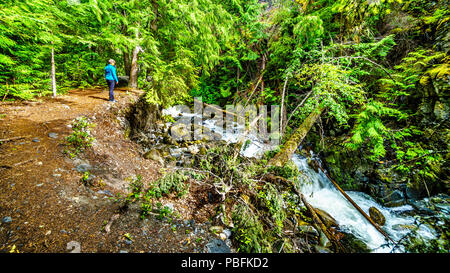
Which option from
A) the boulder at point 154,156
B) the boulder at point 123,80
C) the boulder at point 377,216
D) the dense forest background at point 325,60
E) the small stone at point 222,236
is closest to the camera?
the small stone at point 222,236

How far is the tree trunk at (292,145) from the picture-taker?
6275 mm

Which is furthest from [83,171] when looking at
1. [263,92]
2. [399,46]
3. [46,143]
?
[399,46]

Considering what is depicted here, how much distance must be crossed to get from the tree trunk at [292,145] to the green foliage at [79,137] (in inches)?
248

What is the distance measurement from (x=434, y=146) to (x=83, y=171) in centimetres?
1127

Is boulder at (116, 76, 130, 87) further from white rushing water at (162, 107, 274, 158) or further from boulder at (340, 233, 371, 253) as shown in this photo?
boulder at (340, 233, 371, 253)

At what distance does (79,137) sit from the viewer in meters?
4.44

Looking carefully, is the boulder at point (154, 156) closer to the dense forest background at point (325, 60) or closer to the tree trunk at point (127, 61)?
the dense forest background at point (325, 60)

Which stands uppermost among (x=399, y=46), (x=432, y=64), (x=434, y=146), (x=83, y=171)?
(x=399, y=46)

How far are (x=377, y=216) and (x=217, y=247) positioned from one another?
639 cm

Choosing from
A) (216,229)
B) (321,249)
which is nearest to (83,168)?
(216,229)

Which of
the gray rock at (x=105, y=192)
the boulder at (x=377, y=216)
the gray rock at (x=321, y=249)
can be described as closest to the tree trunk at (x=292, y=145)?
the gray rock at (x=321, y=249)
